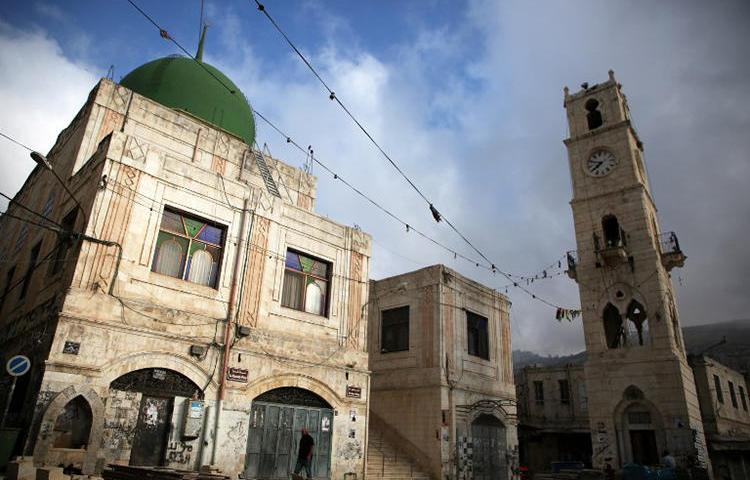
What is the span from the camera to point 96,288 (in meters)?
11.0

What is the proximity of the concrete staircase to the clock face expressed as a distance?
18.2 meters

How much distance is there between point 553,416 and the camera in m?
37.6

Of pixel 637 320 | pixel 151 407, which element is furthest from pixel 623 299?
pixel 151 407

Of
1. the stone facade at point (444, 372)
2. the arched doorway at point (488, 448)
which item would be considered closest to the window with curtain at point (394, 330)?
the stone facade at point (444, 372)

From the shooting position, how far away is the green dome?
62.3 feet

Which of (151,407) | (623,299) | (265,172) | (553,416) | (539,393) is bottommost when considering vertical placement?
(151,407)

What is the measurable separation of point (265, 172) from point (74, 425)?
454 inches

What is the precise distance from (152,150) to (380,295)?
12.7 metres

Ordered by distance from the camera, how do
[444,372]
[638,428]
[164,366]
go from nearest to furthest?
[164,366] → [444,372] → [638,428]

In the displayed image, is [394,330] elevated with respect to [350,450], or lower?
elevated

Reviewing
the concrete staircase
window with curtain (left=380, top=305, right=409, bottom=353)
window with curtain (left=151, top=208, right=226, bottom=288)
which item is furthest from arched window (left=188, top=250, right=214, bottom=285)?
window with curtain (left=380, top=305, right=409, bottom=353)

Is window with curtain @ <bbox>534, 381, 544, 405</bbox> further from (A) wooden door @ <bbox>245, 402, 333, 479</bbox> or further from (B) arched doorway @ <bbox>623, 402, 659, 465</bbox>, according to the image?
(A) wooden door @ <bbox>245, 402, 333, 479</bbox>

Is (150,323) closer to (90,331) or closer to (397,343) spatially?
(90,331)

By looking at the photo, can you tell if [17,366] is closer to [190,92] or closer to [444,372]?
[190,92]
